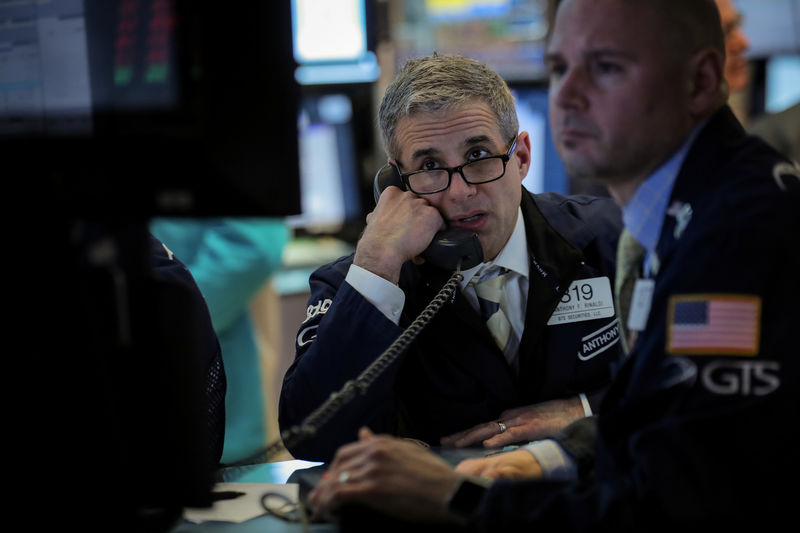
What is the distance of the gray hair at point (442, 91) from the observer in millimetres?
1747

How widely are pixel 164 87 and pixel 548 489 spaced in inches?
26.2

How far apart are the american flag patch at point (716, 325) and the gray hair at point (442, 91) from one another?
0.87m

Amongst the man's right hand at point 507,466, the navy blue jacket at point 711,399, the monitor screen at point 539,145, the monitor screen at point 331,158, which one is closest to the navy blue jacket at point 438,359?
the man's right hand at point 507,466

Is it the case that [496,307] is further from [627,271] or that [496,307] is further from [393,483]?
[393,483]

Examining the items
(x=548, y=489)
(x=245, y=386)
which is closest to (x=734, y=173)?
(x=548, y=489)

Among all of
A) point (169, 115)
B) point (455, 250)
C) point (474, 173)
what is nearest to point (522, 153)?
point (474, 173)

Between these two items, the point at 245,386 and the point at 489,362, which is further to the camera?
the point at 245,386

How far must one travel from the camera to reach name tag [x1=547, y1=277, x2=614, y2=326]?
1771 mm

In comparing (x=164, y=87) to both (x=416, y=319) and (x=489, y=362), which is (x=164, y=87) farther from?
(x=489, y=362)

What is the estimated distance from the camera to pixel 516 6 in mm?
4703

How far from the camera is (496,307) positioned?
1.78m

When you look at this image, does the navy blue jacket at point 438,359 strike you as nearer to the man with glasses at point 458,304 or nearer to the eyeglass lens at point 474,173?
the man with glasses at point 458,304

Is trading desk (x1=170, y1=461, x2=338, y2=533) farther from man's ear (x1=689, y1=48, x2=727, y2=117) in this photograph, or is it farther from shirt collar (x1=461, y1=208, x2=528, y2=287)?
man's ear (x1=689, y1=48, x2=727, y2=117)

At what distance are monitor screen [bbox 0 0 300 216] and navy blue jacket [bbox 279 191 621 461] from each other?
2.24ft
